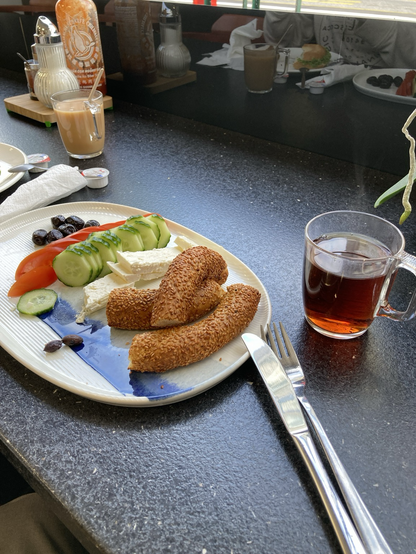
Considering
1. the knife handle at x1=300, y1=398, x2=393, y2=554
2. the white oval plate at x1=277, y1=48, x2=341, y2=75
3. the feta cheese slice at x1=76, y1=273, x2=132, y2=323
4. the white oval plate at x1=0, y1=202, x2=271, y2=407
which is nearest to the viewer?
the knife handle at x1=300, y1=398, x2=393, y2=554

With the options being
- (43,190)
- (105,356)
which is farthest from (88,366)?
(43,190)

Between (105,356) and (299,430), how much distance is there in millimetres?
335

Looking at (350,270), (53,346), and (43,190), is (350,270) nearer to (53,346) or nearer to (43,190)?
(53,346)

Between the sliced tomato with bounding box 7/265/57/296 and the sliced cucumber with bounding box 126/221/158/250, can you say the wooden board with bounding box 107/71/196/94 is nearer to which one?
the sliced cucumber with bounding box 126/221/158/250

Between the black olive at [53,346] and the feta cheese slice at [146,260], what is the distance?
0.21 meters

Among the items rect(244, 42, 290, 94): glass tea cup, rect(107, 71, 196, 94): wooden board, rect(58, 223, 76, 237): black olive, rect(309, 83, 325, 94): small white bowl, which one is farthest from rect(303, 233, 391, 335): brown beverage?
rect(107, 71, 196, 94): wooden board

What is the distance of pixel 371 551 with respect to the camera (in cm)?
49

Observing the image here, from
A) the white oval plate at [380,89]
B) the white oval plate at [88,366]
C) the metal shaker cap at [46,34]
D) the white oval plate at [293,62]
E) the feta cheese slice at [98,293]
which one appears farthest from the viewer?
the metal shaker cap at [46,34]

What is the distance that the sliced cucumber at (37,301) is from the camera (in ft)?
2.82

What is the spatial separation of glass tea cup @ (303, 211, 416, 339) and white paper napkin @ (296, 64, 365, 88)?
2.41 ft

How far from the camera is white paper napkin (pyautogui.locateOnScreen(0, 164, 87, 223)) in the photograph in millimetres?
1170

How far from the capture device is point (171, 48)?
176cm

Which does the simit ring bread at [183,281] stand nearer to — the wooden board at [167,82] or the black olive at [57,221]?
the black olive at [57,221]

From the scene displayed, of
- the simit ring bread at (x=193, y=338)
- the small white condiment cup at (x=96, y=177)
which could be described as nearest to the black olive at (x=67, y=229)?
the small white condiment cup at (x=96, y=177)
